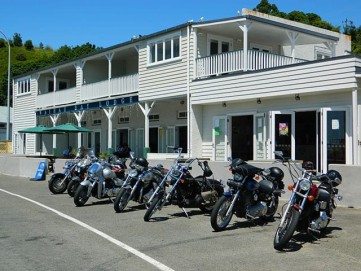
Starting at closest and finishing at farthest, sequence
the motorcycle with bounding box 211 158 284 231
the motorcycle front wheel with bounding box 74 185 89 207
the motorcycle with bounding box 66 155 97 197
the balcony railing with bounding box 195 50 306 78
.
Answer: the motorcycle with bounding box 211 158 284 231 < the motorcycle front wheel with bounding box 74 185 89 207 < the motorcycle with bounding box 66 155 97 197 < the balcony railing with bounding box 195 50 306 78

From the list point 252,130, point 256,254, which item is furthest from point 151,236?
point 252,130

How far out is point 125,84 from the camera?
24375 millimetres

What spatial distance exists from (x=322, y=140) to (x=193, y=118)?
677cm

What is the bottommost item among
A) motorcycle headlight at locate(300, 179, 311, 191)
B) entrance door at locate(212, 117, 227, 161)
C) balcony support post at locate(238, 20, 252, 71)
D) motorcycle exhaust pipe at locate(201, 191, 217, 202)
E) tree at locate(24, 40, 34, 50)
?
motorcycle exhaust pipe at locate(201, 191, 217, 202)

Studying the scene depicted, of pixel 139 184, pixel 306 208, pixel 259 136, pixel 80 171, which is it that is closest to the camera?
pixel 306 208

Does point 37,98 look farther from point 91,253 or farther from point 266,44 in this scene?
point 91,253

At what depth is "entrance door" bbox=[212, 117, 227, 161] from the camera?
19.2 metres

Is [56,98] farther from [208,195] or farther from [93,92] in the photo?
[208,195]

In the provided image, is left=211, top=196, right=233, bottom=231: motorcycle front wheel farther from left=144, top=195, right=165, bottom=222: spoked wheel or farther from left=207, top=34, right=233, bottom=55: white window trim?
left=207, top=34, right=233, bottom=55: white window trim

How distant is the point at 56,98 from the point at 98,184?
20.2m

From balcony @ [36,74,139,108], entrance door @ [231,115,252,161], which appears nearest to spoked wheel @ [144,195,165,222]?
entrance door @ [231,115,252,161]

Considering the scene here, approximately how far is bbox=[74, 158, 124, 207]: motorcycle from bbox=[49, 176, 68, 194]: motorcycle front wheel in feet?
10.8

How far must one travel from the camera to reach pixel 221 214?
8.46 m

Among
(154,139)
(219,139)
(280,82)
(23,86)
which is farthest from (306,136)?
(23,86)
